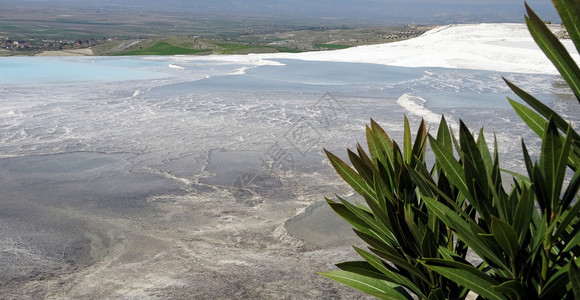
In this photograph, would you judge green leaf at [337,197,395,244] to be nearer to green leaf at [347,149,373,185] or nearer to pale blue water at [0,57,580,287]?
green leaf at [347,149,373,185]

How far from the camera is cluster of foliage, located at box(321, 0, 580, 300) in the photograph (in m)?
1.02

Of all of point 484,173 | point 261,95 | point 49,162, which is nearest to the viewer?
point 484,173

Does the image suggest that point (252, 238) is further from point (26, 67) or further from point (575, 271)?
point (26, 67)

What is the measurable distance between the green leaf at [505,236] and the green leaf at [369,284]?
435mm

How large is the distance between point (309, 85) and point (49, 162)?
5563mm

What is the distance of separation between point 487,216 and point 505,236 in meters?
0.13

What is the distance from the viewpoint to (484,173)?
117cm

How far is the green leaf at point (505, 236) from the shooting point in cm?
102

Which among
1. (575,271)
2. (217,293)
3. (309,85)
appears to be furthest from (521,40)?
(575,271)

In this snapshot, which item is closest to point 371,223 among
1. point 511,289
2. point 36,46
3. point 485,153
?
point 485,153

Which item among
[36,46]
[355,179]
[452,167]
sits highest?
[452,167]

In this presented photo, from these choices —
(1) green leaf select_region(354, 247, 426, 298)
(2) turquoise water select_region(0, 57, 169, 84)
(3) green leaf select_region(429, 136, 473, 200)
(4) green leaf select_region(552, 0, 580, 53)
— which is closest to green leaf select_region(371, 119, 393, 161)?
(1) green leaf select_region(354, 247, 426, 298)

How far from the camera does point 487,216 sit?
117 cm

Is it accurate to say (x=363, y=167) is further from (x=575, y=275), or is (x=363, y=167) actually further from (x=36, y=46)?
(x=36, y=46)
